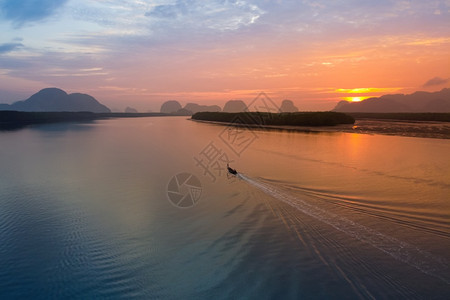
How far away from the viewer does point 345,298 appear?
668cm

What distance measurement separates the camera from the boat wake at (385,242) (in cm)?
782

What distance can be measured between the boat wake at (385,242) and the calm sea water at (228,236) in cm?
5

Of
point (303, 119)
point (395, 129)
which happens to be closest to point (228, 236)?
point (395, 129)

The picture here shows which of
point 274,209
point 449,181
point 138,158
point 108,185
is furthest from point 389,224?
point 138,158

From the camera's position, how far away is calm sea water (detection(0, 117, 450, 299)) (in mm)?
7230

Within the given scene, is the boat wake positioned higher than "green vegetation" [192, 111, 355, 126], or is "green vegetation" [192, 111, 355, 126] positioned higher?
"green vegetation" [192, 111, 355, 126]

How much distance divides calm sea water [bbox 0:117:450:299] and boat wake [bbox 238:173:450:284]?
1.8 inches

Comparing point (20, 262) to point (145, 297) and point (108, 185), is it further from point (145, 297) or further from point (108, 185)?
point (108, 185)
